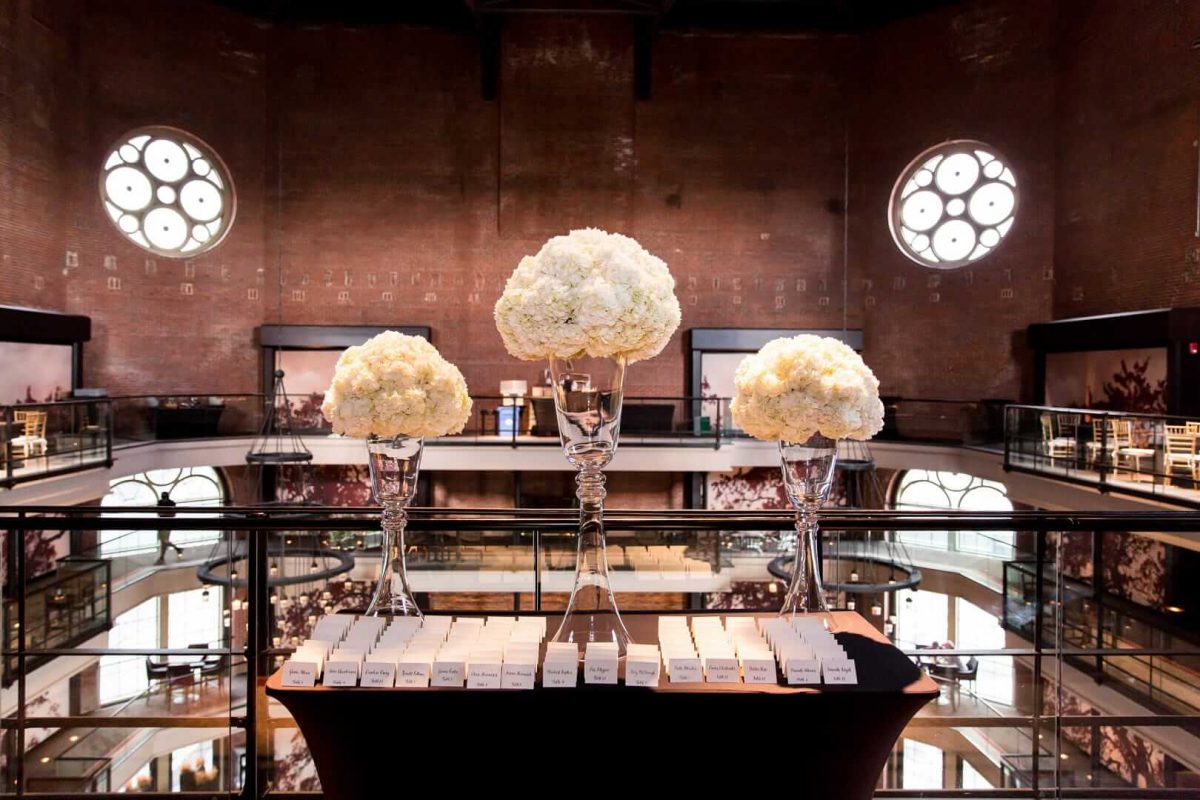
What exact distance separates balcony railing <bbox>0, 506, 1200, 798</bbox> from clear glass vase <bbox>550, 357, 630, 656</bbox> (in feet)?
0.94

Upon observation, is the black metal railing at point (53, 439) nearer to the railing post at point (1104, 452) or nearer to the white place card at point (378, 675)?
the white place card at point (378, 675)

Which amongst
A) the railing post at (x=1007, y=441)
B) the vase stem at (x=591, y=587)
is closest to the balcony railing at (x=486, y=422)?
the railing post at (x=1007, y=441)

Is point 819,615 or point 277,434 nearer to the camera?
point 819,615

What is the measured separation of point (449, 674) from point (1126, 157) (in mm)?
12022

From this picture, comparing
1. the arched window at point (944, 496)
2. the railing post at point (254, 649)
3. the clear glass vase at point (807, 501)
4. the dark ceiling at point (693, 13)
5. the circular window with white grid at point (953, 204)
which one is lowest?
the arched window at point (944, 496)

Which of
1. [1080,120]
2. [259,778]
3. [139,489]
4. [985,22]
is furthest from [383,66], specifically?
[259,778]

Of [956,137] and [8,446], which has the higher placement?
[956,137]

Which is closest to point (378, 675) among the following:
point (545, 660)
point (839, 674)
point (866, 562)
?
→ point (545, 660)

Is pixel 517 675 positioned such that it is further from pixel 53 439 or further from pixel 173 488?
pixel 173 488

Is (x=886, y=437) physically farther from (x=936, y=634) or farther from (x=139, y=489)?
(x=139, y=489)

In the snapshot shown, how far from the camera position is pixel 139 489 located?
12.5 meters

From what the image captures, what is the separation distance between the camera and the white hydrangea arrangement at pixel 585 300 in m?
1.44

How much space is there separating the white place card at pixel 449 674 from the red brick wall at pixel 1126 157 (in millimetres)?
10784

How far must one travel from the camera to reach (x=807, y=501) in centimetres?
171
